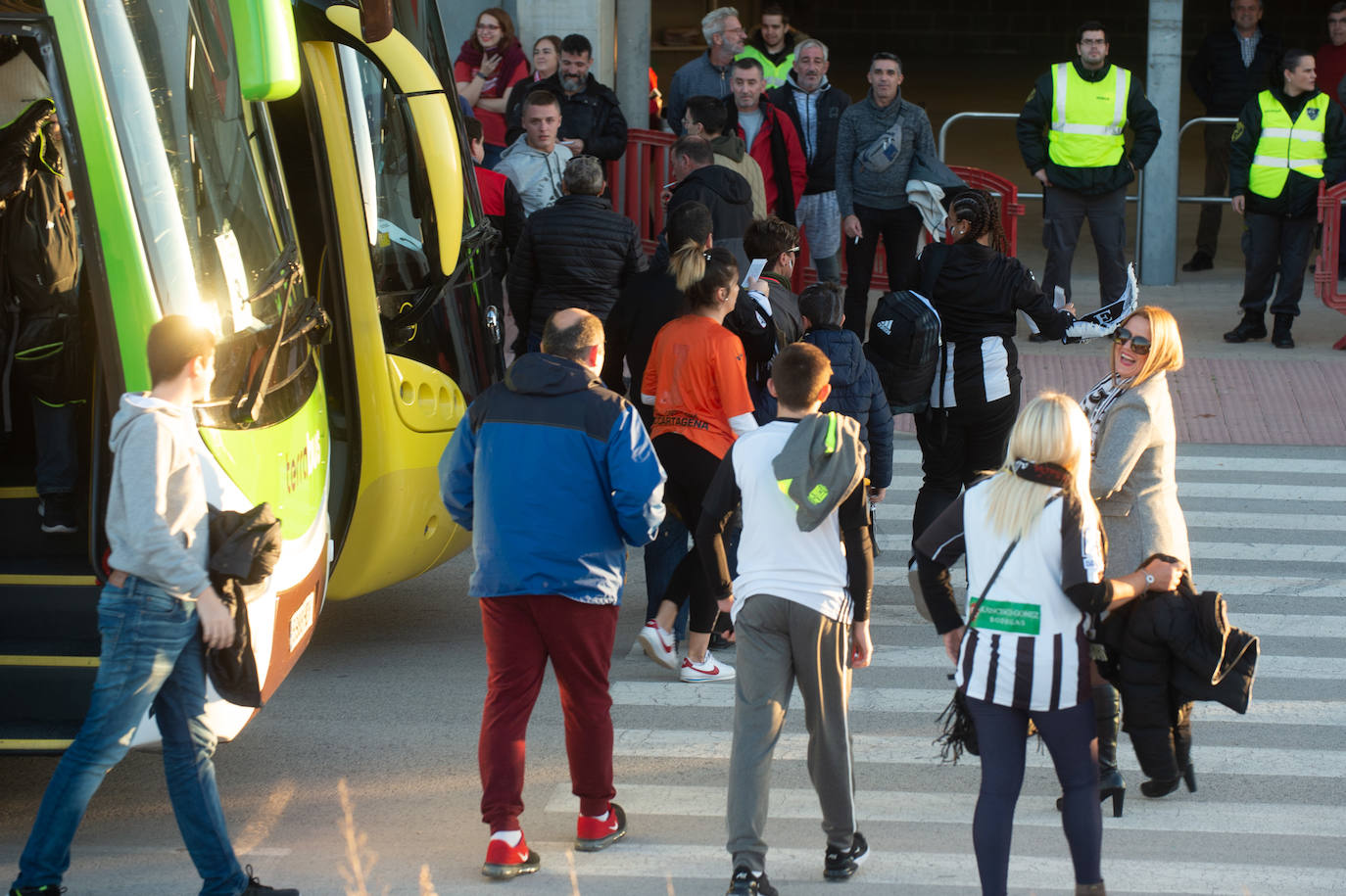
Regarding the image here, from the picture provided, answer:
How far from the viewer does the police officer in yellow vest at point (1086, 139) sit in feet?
38.5

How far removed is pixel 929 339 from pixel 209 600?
359 centimetres

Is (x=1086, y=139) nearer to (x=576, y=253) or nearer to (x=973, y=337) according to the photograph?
(x=973, y=337)

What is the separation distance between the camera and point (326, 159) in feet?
20.9

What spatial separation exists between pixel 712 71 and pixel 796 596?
8582 mm

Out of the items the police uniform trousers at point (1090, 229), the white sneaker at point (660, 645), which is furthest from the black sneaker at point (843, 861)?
the police uniform trousers at point (1090, 229)

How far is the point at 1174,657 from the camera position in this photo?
533cm

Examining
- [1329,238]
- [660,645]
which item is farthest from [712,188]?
[1329,238]

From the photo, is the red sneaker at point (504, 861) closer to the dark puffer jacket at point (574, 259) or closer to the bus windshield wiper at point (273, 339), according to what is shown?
the bus windshield wiper at point (273, 339)

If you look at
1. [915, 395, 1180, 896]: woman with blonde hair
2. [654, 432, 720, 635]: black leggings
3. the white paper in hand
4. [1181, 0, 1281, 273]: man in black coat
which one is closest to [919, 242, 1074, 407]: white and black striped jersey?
the white paper in hand

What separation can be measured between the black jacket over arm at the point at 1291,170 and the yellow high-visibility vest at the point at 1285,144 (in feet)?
0.10

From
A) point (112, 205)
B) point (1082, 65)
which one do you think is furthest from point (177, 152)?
point (1082, 65)

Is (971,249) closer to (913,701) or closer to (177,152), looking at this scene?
(913,701)

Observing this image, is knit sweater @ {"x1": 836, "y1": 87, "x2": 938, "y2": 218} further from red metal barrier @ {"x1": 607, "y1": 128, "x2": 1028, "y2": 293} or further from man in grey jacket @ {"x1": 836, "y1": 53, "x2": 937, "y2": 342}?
red metal barrier @ {"x1": 607, "y1": 128, "x2": 1028, "y2": 293}

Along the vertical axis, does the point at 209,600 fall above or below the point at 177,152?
below
